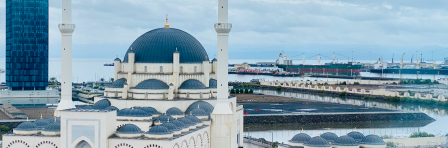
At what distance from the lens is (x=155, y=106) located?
3081cm

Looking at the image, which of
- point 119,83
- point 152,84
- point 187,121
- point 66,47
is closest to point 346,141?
point 187,121

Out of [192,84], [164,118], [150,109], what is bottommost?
[164,118]

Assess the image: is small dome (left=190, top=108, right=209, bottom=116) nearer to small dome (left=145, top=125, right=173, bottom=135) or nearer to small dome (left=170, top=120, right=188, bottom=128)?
small dome (left=170, top=120, right=188, bottom=128)

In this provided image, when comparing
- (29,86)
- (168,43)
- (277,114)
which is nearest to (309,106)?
(277,114)

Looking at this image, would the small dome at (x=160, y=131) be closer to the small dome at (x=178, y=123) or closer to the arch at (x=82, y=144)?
the small dome at (x=178, y=123)

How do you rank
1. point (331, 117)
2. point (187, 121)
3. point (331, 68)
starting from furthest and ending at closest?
1. point (331, 68)
2. point (331, 117)
3. point (187, 121)

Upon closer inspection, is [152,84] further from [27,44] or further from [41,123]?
[27,44]

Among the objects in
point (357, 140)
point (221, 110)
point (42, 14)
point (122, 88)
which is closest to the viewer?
point (357, 140)

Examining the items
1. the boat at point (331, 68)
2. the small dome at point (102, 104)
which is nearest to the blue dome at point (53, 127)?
the small dome at point (102, 104)

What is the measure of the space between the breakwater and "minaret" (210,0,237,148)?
16.7 metres

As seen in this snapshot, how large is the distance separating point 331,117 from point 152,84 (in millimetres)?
21590

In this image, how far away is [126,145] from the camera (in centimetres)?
2503

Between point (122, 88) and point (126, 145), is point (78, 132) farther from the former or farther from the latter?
point (122, 88)

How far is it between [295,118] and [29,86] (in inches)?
1519
